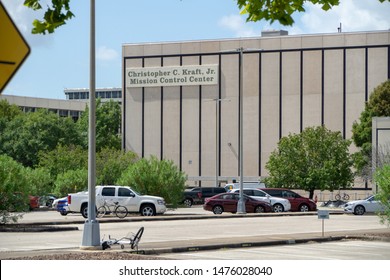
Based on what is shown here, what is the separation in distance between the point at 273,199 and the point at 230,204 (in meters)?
4.29

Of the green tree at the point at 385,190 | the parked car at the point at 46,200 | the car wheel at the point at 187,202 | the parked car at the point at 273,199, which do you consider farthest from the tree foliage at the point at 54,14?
the car wheel at the point at 187,202

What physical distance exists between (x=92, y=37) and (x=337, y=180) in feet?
163

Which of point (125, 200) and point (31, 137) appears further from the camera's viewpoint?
point (31, 137)

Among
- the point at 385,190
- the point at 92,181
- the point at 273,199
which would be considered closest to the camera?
the point at 92,181

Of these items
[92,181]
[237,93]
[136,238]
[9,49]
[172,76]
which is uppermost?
[172,76]

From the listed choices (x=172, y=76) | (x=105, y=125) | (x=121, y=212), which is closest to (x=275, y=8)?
(x=121, y=212)

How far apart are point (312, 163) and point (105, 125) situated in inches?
1912

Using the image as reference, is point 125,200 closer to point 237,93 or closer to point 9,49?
point 9,49

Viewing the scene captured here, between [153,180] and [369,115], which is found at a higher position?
[369,115]

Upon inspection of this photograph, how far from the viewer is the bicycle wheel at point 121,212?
146 feet

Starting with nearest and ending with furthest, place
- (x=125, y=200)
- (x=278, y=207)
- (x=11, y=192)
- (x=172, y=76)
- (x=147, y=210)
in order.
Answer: (x=11, y=192) → (x=125, y=200) → (x=147, y=210) → (x=278, y=207) → (x=172, y=76)

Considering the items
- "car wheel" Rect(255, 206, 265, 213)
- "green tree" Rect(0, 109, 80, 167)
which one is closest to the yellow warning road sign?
"car wheel" Rect(255, 206, 265, 213)

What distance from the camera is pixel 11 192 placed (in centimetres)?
3434

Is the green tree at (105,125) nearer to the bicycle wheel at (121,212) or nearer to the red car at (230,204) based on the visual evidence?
the red car at (230,204)
